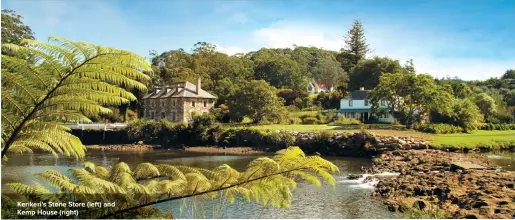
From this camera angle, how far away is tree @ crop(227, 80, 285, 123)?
130 ft

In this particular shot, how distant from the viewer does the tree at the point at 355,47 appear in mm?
64438

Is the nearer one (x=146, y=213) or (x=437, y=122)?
(x=146, y=213)

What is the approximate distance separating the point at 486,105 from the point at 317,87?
84.0 ft

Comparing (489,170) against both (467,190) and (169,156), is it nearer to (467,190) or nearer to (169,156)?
(467,190)

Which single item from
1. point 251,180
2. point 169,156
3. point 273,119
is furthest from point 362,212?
point 273,119

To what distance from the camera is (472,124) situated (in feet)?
124

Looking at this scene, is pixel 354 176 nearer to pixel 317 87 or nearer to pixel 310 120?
pixel 310 120

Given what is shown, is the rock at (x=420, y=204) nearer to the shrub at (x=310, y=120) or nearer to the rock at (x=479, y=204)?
the rock at (x=479, y=204)

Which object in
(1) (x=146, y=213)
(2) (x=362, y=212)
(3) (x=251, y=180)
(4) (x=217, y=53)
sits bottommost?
(2) (x=362, y=212)

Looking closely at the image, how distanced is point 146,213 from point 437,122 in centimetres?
3553

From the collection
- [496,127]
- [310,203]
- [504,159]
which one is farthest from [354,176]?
[496,127]

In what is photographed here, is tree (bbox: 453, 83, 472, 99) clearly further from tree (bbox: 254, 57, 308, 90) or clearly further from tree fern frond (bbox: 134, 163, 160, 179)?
tree fern frond (bbox: 134, 163, 160, 179)

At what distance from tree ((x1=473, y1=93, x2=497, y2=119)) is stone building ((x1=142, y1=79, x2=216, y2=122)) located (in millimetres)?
26459

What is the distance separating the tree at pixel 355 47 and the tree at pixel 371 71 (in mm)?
8496
